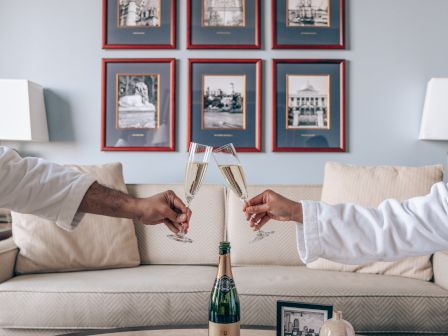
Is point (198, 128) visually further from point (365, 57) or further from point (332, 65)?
point (365, 57)

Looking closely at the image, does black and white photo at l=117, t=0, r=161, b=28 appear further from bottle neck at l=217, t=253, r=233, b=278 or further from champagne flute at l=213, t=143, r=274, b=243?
bottle neck at l=217, t=253, r=233, b=278

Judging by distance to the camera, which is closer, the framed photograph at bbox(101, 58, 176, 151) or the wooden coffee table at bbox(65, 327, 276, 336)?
the wooden coffee table at bbox(65, 327, 276, 336)

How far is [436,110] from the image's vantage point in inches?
106

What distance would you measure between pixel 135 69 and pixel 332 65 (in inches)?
Result: 49.5

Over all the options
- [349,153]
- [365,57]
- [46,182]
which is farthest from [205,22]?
[46,182]

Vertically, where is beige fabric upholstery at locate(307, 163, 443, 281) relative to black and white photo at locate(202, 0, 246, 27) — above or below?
below

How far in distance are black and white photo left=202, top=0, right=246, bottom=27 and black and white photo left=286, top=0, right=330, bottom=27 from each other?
301mm

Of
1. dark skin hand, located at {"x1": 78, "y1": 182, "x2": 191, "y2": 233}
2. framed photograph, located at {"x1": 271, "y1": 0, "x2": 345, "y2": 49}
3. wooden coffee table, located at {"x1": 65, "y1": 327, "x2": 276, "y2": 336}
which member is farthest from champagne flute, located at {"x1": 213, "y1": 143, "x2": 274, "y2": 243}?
framed photograph, located at {"x1": 271, "y1": 0, "x2": 345, "y2": 49}

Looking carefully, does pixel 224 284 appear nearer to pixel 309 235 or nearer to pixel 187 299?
pixel 309 235

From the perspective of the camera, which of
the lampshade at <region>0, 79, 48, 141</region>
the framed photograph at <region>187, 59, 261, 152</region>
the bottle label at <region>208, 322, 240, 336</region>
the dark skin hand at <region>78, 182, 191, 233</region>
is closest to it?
the bottle label at <region>208, 322, 240, 336</region>

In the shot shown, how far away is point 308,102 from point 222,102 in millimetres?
547

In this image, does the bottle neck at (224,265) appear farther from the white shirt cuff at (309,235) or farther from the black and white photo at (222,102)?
the black and white photo at (222,102)

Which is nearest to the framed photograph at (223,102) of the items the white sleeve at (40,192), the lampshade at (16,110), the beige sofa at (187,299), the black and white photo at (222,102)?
the black and white photo at (222,102)

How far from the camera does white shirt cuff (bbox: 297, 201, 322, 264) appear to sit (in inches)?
49.3
